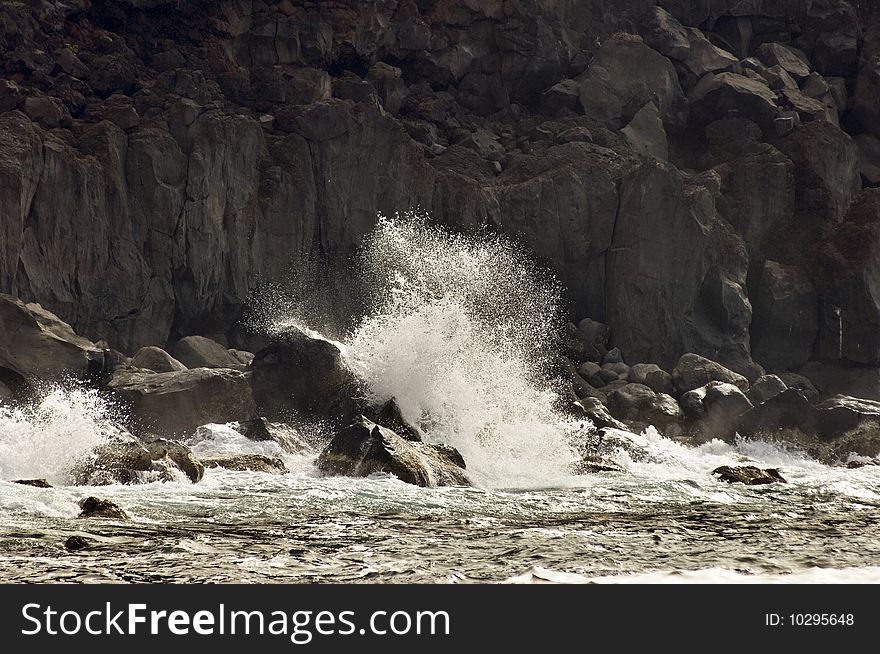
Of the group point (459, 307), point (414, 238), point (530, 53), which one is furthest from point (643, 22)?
point (459, 307)

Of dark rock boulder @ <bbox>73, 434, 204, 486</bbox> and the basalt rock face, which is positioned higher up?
the basalt rock face

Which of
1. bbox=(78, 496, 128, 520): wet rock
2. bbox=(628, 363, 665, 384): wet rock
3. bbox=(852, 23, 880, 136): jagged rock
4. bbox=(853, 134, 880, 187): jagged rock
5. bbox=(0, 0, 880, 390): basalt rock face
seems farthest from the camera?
bbox=(852, 23, 880, 136): jagged rock

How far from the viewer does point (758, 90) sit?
46.2 meters

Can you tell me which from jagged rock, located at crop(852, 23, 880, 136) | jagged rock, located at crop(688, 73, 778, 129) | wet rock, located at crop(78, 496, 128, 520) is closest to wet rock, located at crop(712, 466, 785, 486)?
wet rock, located at crop(78, 496, 128, 520)

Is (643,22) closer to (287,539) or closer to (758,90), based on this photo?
(758,90)

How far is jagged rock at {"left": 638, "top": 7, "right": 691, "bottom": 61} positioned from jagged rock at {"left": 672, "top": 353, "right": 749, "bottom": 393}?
23079 mm

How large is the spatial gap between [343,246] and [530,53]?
17.4 metres

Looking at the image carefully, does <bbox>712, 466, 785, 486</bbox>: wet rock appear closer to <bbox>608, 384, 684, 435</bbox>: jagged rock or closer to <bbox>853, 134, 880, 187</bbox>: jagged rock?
<bbox>608, 384, 684, 435</bbox>: jagged rock

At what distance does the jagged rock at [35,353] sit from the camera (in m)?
25.2

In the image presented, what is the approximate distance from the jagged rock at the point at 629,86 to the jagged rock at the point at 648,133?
0.62 meters

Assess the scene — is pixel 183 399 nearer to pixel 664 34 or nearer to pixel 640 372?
pixel 640 372

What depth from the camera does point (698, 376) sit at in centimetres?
3177

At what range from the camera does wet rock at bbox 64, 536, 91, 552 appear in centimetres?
931

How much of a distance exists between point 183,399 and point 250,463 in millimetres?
6443
